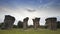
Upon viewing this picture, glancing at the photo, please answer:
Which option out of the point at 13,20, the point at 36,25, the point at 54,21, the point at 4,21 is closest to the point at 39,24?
the point at 36,25

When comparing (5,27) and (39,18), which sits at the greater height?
(39,18)

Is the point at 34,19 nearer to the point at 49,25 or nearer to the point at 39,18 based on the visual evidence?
the point at 39,18

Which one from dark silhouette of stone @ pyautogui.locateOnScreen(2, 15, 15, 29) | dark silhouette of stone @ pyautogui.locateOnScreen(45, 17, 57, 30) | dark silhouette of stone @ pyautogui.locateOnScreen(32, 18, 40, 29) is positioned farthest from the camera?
dark silhouette of stone @ pyautogui.locateOnScreen(32, 18, 40, 29)

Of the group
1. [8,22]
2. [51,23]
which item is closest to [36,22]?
[51,23]

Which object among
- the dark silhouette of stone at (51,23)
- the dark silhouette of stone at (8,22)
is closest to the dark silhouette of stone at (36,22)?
the dark silhouette of stone at (51,23)

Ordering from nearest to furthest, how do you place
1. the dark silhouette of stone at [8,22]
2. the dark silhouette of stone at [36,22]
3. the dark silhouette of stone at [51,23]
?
the dark silhouette of stone at [8,22]
the dark silhouette of stone at [51,23]
the dark silhouette of stone at [36,22]

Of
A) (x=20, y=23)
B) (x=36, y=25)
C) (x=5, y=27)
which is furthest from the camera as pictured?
(x=20, y=23)

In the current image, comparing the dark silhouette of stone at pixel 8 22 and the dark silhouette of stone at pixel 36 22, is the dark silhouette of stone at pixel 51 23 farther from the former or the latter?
the dark silhouette of stone at pixel 8 22

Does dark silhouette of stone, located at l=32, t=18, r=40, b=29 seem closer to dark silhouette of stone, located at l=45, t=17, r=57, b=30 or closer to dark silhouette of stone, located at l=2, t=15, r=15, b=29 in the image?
dark silhouette of stone, located at l=45, t=17, r=57, b=30

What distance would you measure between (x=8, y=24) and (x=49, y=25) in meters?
4.25

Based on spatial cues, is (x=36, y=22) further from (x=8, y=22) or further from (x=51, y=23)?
(x=8, y=22)

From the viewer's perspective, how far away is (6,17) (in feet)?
40.3

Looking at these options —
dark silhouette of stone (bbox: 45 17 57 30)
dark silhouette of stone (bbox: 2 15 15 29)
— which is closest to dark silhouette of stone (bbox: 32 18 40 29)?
dark silhouette of stone (bbox: 45 17 57 30)

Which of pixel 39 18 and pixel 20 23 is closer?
pixel 39 18
